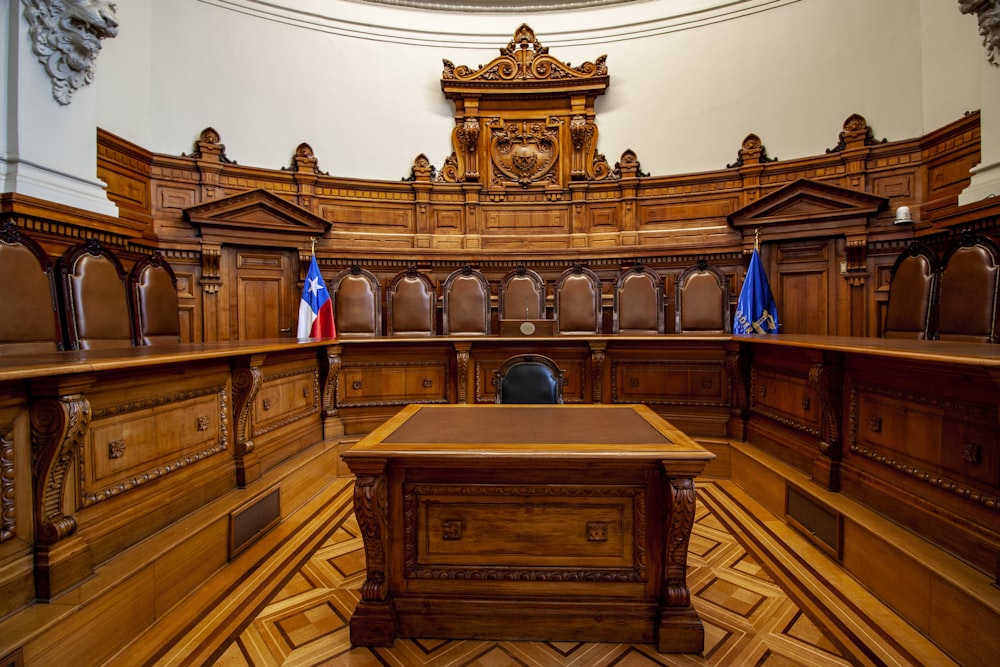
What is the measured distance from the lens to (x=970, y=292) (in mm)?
2939

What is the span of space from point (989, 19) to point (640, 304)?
329 centimetres

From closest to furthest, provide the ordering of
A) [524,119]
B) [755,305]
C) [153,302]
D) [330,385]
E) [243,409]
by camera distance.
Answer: [243,409] < [153,302] < [330,385] < [755,305] < [524,119]

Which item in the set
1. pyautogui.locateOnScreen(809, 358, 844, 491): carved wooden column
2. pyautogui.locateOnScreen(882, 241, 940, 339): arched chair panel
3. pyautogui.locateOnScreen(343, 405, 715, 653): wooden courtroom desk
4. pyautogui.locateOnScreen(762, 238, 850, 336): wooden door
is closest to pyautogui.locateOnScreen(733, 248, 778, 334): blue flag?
pyautogui.locateOnScreen(762, 238, 850, 336): wooden door

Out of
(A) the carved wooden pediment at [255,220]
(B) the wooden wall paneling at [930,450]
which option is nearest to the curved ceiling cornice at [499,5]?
(A) the carved wooden pediment at [255,220]

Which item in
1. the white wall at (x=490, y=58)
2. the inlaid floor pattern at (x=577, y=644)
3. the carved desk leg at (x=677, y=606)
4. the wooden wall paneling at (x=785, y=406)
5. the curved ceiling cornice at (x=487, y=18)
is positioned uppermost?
the curved ceiling cornice at (x=487, y=18)

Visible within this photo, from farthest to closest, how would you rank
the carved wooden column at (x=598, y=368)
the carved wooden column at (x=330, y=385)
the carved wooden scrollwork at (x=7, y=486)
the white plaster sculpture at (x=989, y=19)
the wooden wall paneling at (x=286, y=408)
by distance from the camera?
1. the carved wooden column at (x=598, y=368)
2. the carved wooden column at (x=330, y=385)
3. the white plaster sculpture at (x=989, y=19)
4. the wooden wall paneling at (x=286, y=408)
5. the carved wooden scrollwork at (x=7, y=486)

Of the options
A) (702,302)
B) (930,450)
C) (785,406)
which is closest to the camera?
(930,450)

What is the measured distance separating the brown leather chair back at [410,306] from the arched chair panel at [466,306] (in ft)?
0.64

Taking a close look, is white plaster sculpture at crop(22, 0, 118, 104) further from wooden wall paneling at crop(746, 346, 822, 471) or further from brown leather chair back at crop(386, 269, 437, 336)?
wooden wall paneling at crop(746, 346, 822, 471)

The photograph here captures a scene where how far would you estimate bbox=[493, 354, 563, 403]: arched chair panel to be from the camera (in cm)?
236

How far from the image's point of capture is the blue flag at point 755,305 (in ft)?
15.6

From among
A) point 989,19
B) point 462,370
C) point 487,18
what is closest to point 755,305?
point 989,19

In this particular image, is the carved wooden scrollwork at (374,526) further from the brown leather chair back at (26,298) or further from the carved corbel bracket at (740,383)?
the carved corbel bracket at (740,383)

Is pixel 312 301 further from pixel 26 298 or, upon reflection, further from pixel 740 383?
pixel 740 383
